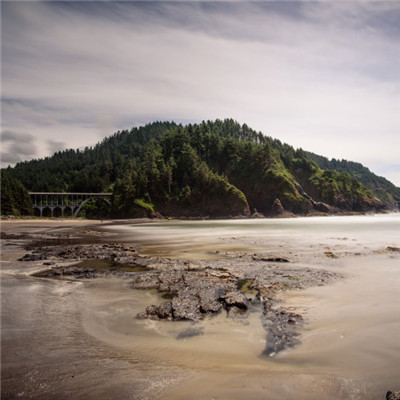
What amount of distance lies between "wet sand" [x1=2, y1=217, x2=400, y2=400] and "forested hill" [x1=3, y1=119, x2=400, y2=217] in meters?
127

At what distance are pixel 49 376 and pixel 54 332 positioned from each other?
10.6 ft

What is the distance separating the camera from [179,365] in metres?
8.01

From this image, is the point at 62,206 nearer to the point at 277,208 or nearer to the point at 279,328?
the point at 277,208

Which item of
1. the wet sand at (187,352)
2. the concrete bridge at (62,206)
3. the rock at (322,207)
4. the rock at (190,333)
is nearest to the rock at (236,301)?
the wet sand at (187,352)

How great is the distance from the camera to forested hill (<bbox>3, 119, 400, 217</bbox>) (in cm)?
14525

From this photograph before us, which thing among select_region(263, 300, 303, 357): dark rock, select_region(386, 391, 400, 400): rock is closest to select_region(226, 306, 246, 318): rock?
select_region(263, 300, 303, 357): dark rock

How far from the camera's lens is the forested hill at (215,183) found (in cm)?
14525

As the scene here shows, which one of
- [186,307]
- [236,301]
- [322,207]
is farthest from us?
[322,207]

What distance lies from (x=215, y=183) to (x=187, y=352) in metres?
141

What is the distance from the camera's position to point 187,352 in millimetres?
8789

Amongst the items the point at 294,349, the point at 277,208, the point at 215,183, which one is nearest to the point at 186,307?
the point at 294,349

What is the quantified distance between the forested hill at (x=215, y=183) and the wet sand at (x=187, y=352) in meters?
127

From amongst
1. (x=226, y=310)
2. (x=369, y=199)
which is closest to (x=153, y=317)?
(x=226, y=310)

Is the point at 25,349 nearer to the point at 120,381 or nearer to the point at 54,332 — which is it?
the point at 54,332
